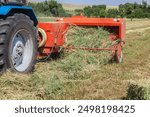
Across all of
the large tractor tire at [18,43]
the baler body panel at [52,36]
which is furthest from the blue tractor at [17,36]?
the baler body panel at [52,36]

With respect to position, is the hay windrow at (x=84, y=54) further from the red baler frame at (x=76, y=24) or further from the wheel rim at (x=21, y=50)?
the wheel rim at (x=21, y=50)

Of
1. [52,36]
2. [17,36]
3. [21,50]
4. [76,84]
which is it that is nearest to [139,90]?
[76,84]

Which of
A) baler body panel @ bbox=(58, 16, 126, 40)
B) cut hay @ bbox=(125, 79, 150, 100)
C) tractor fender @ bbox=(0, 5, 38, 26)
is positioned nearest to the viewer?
cut hay @ bbox=(125, 79, 150, 100)

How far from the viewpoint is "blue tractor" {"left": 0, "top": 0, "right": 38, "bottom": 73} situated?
7.18 m

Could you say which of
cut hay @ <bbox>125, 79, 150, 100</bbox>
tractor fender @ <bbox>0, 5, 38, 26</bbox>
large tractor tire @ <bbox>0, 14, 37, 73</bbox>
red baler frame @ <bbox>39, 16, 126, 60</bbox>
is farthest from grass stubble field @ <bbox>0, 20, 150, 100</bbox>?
tractor fender @ <bbox>0, 5, 38, 26</bbox>

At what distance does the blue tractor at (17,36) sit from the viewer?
7.18 m

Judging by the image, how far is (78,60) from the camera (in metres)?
9.32

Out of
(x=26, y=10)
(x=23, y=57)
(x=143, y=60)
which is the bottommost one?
(x=143, y=60)

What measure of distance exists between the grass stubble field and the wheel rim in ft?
0.97

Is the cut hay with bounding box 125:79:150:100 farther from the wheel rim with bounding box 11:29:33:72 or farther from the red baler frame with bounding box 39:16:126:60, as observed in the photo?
the red baler frame with bounding box 39:16:126:60

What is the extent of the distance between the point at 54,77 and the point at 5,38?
1.17m

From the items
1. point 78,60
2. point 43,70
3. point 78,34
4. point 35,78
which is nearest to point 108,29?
point 78,34

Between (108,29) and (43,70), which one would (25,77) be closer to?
(43,70)

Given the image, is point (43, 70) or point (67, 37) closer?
point (43, 70)
